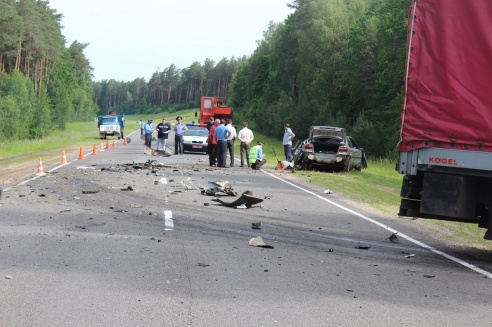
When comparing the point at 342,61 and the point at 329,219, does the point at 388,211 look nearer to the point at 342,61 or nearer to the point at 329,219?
the point at 329,219

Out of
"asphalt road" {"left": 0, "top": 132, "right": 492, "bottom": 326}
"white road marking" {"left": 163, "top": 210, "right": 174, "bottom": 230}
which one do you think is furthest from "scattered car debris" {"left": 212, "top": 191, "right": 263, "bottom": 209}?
"white road marking" {"left": 163, "top": 210, "right": 174, "bottom": 230}

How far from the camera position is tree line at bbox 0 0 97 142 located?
70.6 metres

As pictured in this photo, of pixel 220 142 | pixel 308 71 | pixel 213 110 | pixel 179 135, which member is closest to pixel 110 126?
pixel 213 110

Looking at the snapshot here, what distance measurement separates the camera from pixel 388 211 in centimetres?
1609

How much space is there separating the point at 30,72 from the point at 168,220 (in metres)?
96.5

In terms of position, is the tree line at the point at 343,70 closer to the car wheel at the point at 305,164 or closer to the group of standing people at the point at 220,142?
the car wheel at the point at 305,164

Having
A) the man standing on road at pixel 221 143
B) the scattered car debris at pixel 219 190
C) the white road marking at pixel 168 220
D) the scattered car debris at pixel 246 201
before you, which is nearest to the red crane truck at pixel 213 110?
the man standing on road at pixel 221 143

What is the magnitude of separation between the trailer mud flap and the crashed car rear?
18.1 m

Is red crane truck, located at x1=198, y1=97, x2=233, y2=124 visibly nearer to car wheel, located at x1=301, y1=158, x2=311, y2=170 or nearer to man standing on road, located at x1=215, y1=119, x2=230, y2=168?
man standing on road, located at x1=215, y1=119, x2=230, y2=168

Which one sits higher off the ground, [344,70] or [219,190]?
[344,70]

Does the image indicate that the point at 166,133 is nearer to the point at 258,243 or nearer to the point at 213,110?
the point at 258,243

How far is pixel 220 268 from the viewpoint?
27.2 feet

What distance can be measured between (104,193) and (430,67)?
9680 mm

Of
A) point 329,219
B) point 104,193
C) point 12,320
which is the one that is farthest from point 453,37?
point 104,193
